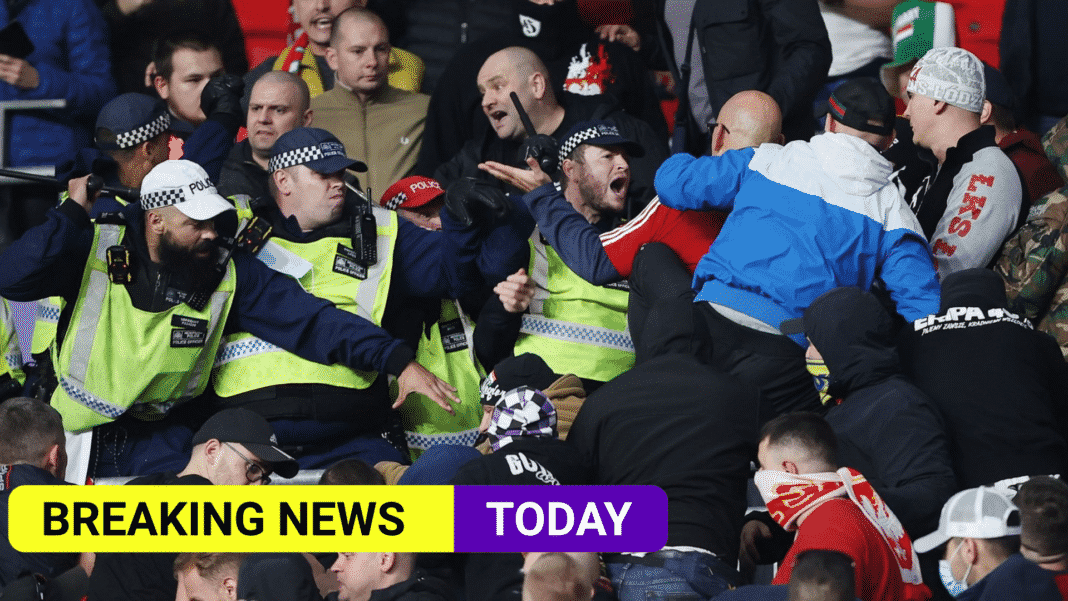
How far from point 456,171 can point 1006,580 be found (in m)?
3.94

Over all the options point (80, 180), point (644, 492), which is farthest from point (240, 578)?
point (80, 180)

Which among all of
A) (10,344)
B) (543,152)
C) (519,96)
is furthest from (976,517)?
(10,344)

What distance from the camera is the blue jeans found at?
5.11m

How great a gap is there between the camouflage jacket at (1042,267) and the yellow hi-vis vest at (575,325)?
Answer: 162cm

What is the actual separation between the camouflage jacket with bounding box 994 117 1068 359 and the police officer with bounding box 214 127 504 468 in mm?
2276

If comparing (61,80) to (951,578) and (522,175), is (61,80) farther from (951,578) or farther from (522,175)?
(951,578)

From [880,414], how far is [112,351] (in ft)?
10.3

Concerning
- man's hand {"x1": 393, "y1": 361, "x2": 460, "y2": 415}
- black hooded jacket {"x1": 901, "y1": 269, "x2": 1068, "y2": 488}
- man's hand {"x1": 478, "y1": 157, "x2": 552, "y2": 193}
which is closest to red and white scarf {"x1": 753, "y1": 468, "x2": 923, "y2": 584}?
black hooded jacket {"x1": 901, "y1": 269, "x2": 1068, "y2": 488}

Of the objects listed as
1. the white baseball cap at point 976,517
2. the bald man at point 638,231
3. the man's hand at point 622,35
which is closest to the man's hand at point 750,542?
the white baseball cap at point 976,517

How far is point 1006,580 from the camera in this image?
15.8 ft

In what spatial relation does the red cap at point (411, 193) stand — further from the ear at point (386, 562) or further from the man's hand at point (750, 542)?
the man's hand at point (750, 542)

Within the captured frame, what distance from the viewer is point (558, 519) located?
523 cm

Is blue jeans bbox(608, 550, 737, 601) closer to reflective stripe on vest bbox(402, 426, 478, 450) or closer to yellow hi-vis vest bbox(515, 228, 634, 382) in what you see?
yellow hi-vis vest bbox(515, 228, 634, 382)

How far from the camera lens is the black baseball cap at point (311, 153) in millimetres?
7152
